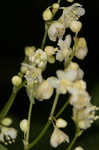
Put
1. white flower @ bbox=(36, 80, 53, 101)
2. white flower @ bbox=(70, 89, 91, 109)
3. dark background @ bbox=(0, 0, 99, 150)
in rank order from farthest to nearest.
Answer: dark background @ bbox=(0, 0, 99, 150) → white flower @ bbox=(36, 80, 53, 101) → white flower @ bbox=(70, 89, 91, 109)

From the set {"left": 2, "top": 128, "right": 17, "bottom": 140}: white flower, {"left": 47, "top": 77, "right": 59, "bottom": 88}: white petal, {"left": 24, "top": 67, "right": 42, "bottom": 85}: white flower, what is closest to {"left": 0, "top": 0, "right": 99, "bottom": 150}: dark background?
{"left": 2, "top": 128, "right": 17, "bottom": 140}: white flower

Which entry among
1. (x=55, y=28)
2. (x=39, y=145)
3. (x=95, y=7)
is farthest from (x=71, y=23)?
(x=95, y=7)

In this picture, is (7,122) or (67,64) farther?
(7,122)

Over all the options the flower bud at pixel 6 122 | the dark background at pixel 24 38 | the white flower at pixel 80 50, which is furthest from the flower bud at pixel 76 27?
the dark background at pixel 24 38

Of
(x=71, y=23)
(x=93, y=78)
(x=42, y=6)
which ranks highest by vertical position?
(x=71, y=23)

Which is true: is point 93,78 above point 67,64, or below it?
below

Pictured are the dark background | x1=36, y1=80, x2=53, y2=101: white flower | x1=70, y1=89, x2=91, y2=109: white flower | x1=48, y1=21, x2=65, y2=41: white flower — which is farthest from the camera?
the dark background

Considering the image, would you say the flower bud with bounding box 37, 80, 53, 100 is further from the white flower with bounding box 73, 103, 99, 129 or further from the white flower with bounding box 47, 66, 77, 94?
the white flower with bounding box 73, 103, 99, 129

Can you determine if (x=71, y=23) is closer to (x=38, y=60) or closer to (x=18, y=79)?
(x=38, y=60)

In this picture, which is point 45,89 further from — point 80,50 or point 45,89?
point 80,50
